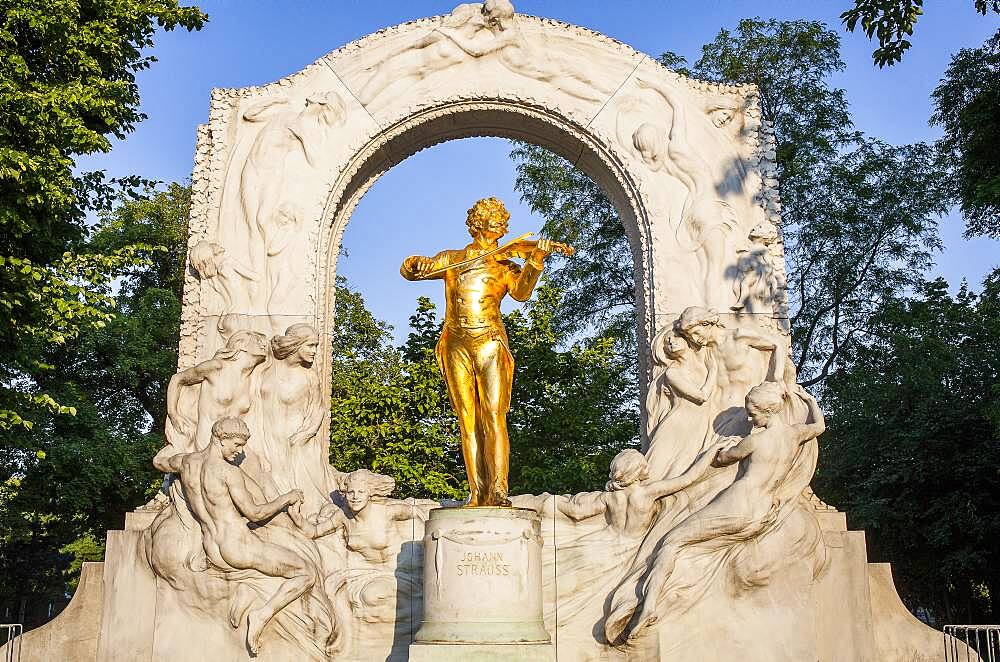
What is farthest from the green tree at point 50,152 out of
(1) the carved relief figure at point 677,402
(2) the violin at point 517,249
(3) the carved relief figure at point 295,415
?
(1) the carved relief figure at point 677,402

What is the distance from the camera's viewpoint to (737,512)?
26.6 ft

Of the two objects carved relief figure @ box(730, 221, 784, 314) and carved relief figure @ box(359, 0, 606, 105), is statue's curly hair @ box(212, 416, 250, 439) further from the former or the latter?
carved relief figure @ box(730, 221, 784, 314)

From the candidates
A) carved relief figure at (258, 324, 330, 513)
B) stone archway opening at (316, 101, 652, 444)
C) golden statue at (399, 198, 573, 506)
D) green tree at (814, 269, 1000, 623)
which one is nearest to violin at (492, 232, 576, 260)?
golden statue at (399, 198, 573, 506)

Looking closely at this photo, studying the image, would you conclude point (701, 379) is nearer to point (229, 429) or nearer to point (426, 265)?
point (426, 265)

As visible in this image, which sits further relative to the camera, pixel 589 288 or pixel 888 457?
pixel 589 288

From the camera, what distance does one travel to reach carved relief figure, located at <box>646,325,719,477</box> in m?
8.98

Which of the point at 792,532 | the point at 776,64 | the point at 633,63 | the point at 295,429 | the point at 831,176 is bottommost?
the point at 792,532

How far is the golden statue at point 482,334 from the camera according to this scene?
896cm

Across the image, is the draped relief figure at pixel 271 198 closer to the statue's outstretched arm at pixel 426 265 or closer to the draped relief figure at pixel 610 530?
the statue's outstretched arm at pixel 426 265

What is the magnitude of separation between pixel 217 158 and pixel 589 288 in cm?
1169

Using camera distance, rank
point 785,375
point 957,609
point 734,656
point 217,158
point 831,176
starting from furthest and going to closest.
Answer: point 831,176
point 957,609
point 217,158
point 785,375
point 734,656

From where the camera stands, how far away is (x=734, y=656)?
8172 millimetres

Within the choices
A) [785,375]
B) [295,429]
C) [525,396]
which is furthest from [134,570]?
[525,396]

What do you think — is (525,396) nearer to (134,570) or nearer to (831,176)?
(831,176)
